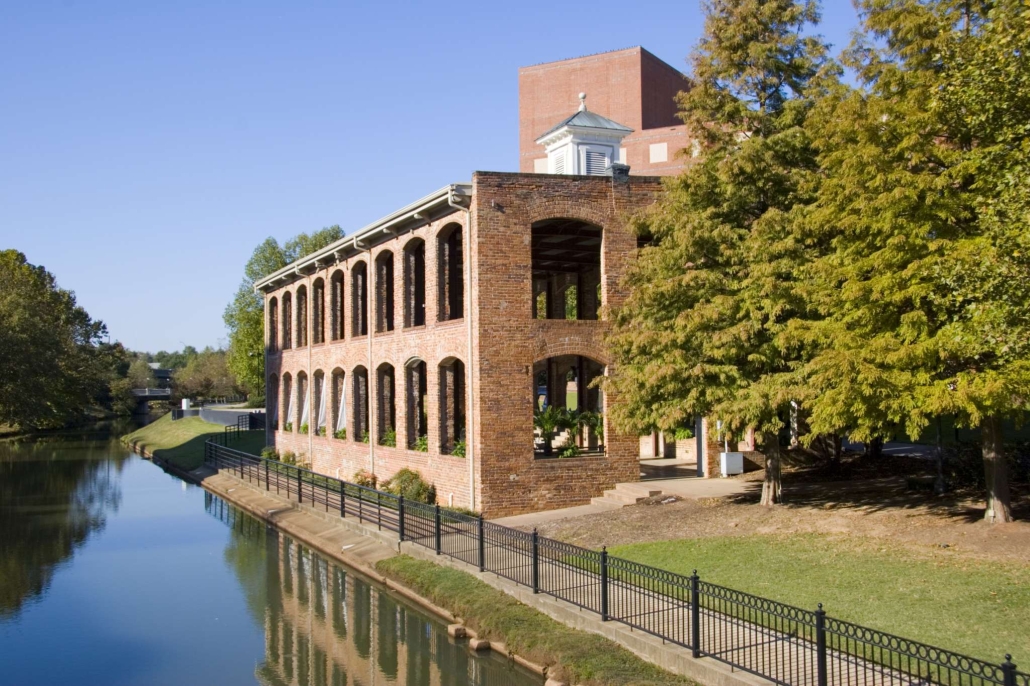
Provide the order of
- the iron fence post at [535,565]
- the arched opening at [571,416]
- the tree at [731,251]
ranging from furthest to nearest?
1. the arched opening at [571,416]
2. the tree at [731,251]
3. the iron fence post at [535,565]

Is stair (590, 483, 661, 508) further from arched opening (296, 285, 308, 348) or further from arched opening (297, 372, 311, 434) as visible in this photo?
arched opening (296, 285, 308, 348)

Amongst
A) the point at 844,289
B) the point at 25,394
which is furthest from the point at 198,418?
the point at 844,289

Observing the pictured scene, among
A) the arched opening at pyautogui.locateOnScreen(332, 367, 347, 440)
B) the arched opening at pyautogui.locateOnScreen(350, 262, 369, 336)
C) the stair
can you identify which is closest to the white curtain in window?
the arched opening at pyautogui.locateOnScreen(332, 367, 347, 440)

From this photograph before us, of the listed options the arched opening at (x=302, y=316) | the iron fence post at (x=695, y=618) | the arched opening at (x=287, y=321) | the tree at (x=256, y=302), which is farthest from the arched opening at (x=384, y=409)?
the tree at (x=256, y=302)

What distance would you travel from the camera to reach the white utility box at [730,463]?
23031 millimetres

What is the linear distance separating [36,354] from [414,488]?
4850cm

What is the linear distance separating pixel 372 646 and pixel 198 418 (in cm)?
5824

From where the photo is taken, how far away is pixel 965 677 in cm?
876

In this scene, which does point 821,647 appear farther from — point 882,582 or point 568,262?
point 568,262

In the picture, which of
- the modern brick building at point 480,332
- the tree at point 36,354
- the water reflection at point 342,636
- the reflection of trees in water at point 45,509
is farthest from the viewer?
the tree at point 36,354

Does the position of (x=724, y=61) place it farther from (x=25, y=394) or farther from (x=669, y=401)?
(x=25, y=394)

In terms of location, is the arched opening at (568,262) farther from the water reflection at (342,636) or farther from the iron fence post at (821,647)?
the iron fence post at (821,647)

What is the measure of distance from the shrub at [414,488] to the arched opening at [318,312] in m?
11.8

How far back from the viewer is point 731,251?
55.6 ft
